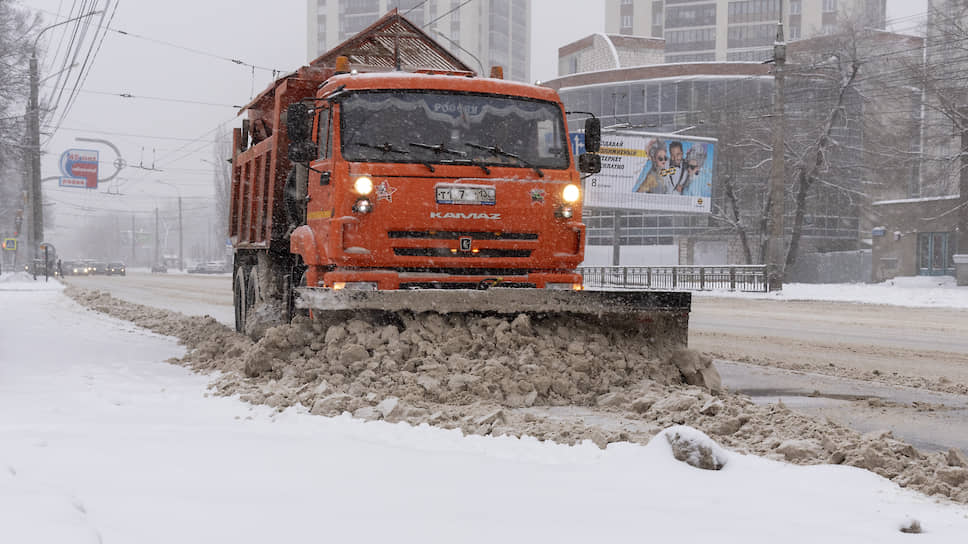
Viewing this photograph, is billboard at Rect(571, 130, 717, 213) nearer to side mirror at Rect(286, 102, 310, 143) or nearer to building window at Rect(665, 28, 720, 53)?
side mirror at Rect(286, 102, 310, 143)

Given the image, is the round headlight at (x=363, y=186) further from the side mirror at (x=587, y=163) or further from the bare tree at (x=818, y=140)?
the bare tree at (x=818, y=140)

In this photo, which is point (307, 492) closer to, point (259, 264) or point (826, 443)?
point (826, 443)

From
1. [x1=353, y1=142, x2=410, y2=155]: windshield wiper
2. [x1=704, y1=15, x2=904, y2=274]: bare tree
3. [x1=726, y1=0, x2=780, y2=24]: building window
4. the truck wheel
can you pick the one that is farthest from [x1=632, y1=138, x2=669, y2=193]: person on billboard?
[x1=726, y1=0, x2=780, y2=24]: building window

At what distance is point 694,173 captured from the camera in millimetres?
41469

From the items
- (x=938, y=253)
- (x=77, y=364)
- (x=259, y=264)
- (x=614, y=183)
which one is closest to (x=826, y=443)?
(x=77, y=364)

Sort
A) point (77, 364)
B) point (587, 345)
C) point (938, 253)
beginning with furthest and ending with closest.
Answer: point (938, 253), point (77, 364), point (587, 345)

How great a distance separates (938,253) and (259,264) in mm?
42504

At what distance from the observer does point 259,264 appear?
34.8ft

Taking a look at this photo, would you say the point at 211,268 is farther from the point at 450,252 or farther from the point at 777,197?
the point at 450,252

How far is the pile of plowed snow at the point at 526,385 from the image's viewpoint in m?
4.96

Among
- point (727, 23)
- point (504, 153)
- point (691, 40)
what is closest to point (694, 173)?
point (504, 153)

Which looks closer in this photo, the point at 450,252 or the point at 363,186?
the point at 363,186

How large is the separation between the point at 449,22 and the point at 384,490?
121431 millimetres

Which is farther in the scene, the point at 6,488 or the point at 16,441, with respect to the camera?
the point at 16,441
